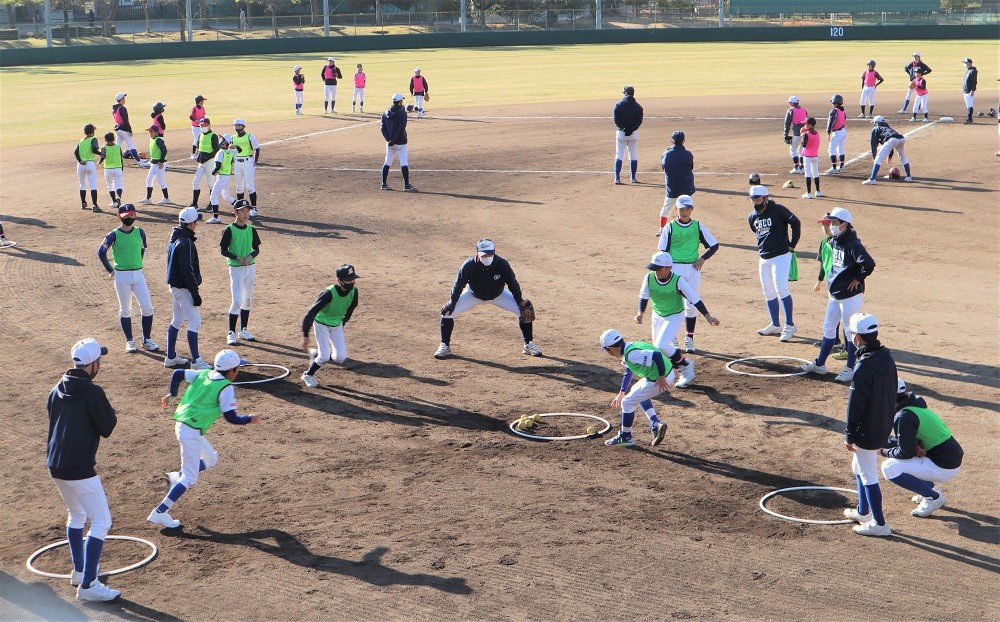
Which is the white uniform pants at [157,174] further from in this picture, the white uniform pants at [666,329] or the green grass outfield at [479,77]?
the white uniform pants at [666,329]

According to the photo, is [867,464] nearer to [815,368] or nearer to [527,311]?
[815,368]

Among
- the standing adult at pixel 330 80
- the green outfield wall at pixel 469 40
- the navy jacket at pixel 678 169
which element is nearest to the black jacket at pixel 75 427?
the navy jacket at pixel 678 169

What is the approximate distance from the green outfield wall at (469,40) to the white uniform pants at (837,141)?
182 feet

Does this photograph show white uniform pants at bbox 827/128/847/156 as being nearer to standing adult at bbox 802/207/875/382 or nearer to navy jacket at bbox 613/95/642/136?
navy jacket at bbox 613/95/642/136

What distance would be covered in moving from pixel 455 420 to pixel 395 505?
9.15 ft

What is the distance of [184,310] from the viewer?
16438 millimetres

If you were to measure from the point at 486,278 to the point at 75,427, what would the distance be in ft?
27.4

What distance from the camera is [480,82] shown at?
192ft

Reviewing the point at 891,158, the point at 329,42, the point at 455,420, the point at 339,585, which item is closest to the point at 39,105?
the point at 329,42

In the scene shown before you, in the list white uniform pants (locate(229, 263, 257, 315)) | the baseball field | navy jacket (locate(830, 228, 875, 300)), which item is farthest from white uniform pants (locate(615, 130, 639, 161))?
navy jacket (locate(830, 228, 875, 300))

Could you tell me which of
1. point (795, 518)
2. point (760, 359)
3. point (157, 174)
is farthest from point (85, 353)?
point (157, 174)

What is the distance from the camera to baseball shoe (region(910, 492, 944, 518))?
1111 cm

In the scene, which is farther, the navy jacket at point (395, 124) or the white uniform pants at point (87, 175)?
the navy jacket at point (395, 124)

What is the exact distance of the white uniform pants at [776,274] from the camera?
16953 mm
